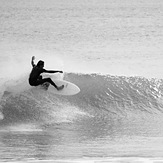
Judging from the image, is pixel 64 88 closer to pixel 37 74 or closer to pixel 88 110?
pixel 88 110

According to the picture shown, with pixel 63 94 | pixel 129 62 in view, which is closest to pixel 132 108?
pixel 63 94

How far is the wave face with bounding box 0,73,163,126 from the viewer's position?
15.8 metres

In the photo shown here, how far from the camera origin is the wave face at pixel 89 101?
15773mm

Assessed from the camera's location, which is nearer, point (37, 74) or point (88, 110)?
point (37, 74)

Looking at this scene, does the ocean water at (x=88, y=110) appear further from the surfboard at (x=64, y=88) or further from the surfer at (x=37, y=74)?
the surfer at (x=37, y=74)

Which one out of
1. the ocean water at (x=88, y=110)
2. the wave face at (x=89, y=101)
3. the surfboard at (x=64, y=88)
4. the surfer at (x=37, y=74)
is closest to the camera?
the ocean water at (x=88, y=110)

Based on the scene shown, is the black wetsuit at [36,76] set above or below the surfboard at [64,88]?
below

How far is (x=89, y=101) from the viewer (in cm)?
1800

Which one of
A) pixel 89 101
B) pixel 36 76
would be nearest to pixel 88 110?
pixel 89 101

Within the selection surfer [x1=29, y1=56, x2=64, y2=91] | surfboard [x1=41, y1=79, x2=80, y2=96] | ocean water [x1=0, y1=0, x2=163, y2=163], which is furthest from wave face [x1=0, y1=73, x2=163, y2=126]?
surfer [x1=29, y1=56, x2=64, y2=91]

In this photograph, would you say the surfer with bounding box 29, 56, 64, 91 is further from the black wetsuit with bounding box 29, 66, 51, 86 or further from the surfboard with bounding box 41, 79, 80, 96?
the surfboard with bounding box 41, 79, 80, 96

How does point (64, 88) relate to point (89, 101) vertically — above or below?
below

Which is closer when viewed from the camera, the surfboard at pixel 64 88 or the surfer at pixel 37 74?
the surfer at pixel 37 74

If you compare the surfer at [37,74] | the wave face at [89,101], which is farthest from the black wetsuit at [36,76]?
the wave face at [89,101]
